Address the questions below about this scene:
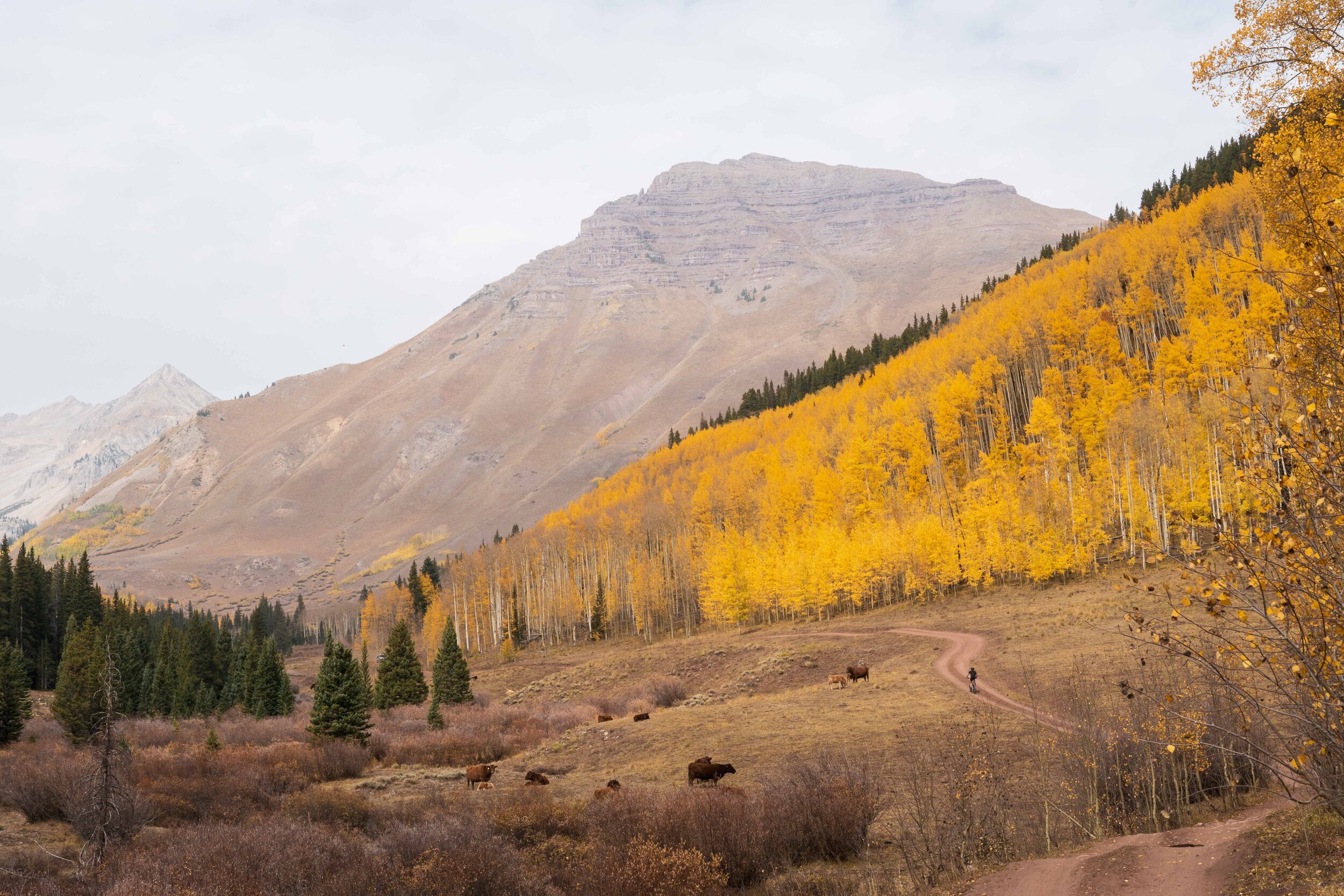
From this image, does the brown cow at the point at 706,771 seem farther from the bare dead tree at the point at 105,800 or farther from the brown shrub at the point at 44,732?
the brown shrub at the point at 44,732

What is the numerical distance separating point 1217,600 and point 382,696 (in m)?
53.1

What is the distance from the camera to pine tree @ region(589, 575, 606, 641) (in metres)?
92.6

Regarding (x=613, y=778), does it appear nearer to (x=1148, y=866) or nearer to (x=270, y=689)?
(x=1148, y=866)

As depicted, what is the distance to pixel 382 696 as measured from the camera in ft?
166

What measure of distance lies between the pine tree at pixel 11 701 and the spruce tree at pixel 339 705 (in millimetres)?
13042

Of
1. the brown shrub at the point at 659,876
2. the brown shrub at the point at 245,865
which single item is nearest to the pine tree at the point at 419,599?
the brown shrub at the point at 245,865

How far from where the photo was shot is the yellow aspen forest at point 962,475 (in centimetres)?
5791

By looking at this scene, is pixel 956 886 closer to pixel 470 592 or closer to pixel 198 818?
pixel 198 818

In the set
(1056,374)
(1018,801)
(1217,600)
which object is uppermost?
(1056,374)

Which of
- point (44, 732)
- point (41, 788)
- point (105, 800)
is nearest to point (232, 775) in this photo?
point (41, 788)

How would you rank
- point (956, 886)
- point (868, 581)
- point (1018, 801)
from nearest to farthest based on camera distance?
point (956, 886)
point (1018, 801)
point (868, 581)

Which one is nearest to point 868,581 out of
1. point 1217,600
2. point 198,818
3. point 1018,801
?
point 1018,801

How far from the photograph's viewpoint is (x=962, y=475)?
281ft

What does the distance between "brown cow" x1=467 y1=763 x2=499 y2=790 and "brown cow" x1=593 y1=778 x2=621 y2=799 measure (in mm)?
5886
